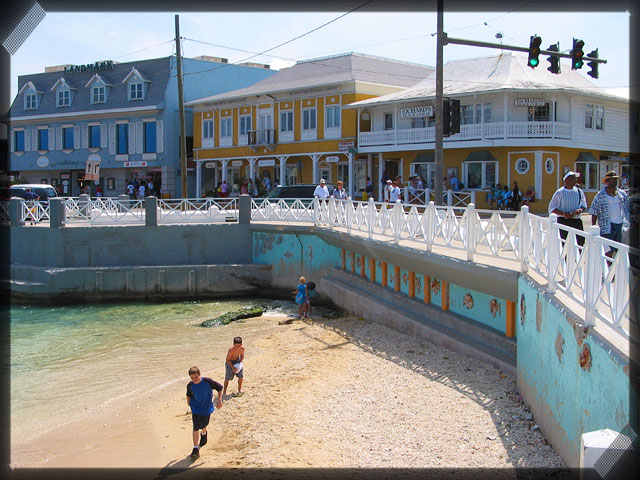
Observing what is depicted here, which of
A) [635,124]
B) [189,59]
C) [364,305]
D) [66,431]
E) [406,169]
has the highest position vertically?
[189,59]

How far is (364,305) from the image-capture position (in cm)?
1694

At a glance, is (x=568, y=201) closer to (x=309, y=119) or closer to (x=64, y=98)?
(x=309, y=119)

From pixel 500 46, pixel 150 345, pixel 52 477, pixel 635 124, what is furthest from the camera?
pixel 635 124

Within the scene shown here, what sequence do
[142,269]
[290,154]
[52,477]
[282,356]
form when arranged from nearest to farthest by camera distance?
[52,477] < [282,356] < [142,269] < [290,154]

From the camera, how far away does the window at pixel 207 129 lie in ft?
143

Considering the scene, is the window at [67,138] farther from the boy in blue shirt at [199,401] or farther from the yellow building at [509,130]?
the boy in blue shirt at [199,401]

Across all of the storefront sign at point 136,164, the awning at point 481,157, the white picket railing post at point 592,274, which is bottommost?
the white picket railing post at point 592,274

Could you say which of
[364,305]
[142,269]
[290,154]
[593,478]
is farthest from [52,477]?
[290,154]

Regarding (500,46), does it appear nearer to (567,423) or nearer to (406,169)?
(567,423)

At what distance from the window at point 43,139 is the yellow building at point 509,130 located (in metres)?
27.2

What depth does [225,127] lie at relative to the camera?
42.6 metres

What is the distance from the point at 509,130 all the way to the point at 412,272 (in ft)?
52.4

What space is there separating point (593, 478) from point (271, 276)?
64.9 feet

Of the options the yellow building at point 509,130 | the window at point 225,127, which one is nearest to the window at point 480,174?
the yellow building at point 509,130
